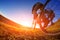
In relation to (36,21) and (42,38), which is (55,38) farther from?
(36,21)

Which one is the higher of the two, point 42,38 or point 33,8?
point 33,8

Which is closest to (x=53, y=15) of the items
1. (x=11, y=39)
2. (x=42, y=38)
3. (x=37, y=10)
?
(x=37, y=10)

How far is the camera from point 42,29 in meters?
12.3

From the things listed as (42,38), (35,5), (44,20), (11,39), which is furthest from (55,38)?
(35,5)

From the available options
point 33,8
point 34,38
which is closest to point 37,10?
point 33,8

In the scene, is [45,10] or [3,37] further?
[45,10]

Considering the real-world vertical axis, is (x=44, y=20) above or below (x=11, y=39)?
above

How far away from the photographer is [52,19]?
42.6 ft

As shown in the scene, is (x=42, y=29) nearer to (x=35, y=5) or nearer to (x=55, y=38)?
(x=35, y=5)

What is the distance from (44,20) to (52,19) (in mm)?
994

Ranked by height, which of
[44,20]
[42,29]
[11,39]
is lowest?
[11,39]

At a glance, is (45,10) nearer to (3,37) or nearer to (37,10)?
(37,10)

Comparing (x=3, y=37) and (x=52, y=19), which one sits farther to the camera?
(x=52, y=19)

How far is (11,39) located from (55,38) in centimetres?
279
